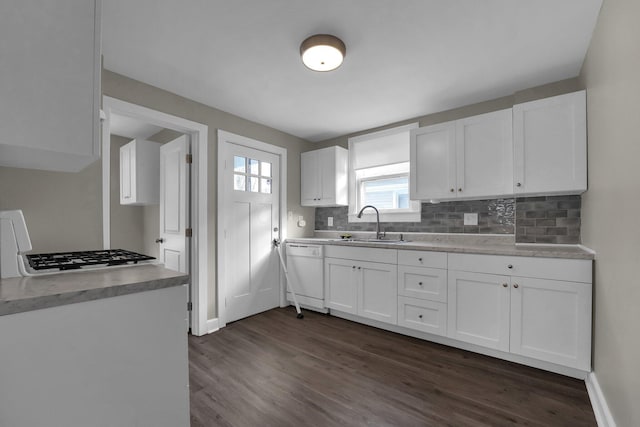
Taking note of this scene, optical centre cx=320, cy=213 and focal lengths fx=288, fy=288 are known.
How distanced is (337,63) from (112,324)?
199 cm

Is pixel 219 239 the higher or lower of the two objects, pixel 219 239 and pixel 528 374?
the higher

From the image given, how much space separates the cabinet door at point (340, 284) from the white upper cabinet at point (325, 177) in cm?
92

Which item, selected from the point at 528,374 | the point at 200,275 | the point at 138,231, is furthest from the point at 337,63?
the point at 138,231

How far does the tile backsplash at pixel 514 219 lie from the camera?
2490mm

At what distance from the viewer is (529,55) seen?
2.13 metres

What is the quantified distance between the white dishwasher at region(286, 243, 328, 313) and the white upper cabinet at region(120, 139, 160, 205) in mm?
1901

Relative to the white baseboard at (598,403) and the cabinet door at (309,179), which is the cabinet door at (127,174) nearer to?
the cabinet door at (309,179)

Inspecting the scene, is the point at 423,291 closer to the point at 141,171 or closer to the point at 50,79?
the point at 50,79

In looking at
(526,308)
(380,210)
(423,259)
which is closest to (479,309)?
(526,308)

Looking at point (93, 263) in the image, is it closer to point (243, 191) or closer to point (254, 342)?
point (254, 342)

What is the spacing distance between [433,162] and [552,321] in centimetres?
164

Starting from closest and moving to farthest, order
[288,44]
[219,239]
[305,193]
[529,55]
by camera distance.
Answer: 1. [288,44]
2. [529,55]
3. [219,239]
4. [305,193]

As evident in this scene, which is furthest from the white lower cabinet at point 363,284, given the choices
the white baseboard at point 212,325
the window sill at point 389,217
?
→ the white baseboard at point 212,325

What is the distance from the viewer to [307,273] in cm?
359
